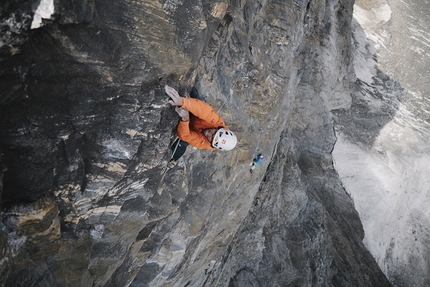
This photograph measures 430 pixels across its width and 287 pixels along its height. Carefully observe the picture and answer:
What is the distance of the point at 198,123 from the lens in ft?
17.7

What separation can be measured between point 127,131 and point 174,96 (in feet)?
2.69

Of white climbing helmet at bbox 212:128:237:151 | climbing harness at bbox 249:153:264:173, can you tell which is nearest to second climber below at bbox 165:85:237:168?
white climbing helmet at bbox 212:128:237:151

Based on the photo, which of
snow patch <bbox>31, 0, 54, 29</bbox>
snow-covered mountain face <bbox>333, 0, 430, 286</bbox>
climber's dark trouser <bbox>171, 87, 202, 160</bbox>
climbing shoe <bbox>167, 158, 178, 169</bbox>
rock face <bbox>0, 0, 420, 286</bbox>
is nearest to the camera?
snow patch <bbox>31, 0, 54, 29</bbox>

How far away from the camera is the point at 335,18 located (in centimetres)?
1585

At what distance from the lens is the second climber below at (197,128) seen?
15.2 ft

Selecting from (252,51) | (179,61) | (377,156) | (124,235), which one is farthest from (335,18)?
(124,235)

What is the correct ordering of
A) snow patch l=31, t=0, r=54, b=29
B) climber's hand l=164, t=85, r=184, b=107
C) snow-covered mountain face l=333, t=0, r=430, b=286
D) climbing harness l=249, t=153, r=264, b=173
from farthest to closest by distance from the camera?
snow-covered mountain face l=333, t=0, r=430, b=286
climbing harness l=249, t=153, r=264, b=173
climber's hand l=164, t=85, r=184, b=107
snow patch l=31, t=0, r=54, b=29

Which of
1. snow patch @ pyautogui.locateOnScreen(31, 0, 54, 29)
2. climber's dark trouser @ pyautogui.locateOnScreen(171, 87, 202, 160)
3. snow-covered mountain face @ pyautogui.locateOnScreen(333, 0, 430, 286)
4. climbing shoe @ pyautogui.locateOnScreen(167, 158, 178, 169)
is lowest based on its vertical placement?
snow-covered mountain face @ pyautogui.locateOnScreen(333, 0, 430, 286)

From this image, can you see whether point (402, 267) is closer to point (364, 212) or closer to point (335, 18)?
point (364, 212)

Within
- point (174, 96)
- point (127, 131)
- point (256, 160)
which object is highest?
point (174, 96)

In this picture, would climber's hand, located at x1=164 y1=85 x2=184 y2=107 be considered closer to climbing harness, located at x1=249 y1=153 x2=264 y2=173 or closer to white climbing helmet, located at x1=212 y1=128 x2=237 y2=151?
white climbing helmet, located at x1=212 y1=128 x2=237 y2=151

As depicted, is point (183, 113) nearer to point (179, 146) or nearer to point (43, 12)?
point (179, 146)

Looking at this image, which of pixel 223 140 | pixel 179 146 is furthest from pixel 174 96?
→ pixel 223 140

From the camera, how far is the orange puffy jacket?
4636mm
